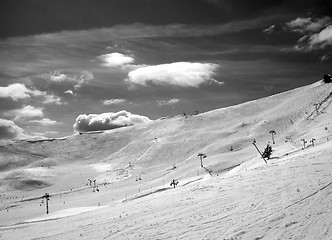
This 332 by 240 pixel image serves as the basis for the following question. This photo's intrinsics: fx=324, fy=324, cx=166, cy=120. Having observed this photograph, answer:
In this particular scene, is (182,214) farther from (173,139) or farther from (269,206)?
(173,139)

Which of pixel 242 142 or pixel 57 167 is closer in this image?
pixel 242 142

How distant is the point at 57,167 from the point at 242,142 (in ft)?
323

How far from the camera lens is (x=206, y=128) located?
174 meters

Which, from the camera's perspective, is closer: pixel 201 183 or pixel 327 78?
pixel 201 183

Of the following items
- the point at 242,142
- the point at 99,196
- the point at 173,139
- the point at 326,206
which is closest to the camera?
the point at 326,206

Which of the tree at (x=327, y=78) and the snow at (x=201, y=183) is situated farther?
the tree at (x=327, y=78)

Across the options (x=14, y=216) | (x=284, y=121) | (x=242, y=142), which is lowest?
(x=14, y=216)

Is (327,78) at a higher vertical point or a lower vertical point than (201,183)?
higher

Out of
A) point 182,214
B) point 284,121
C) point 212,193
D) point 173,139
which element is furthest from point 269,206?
point 173,139

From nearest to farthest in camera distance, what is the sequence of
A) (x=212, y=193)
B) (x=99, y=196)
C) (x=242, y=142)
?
(x=212, y=193), (x=99, y=196), (x=242, y=142)

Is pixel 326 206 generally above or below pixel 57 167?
below

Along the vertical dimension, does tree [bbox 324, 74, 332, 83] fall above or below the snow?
above

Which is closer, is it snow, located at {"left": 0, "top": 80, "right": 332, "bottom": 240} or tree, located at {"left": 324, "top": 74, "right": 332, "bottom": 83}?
snow, located at {"left": 0, "top": 80, "right": 332, "bottom": 240}

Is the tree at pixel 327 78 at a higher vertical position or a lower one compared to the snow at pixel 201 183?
higher
